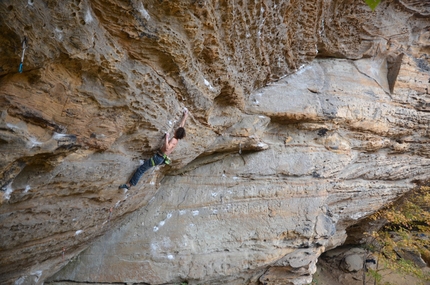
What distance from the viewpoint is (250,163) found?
574 cm

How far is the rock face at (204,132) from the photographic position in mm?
2779

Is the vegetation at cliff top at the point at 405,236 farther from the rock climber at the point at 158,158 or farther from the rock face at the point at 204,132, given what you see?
the rock climber at the point at 158,158

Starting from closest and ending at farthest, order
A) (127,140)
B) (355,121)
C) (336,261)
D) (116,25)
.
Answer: (116,25) < (127,140) < (355,121) < (336,261)

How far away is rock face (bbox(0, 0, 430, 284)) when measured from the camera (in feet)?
9.12

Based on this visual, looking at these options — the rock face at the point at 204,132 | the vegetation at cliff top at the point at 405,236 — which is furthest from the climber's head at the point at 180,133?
→ the vegetation at cliff top at the point at 405,236

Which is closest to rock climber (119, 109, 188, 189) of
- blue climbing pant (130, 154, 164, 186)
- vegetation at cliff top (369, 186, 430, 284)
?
blue climbing pant (130, 154, 164, 186)

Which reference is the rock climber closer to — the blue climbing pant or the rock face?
the blue climbing pant

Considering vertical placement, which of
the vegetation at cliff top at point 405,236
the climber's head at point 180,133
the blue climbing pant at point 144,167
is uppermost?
the climber's head at point 180,133

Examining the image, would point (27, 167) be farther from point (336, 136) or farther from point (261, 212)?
point (336, 136)

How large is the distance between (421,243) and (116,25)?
30.3ft

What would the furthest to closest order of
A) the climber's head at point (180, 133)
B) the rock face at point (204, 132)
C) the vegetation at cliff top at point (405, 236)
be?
the vegetation at cliff top at point (405, 236), the climber's head at point (180, 133), the rock face at point (204, 132)

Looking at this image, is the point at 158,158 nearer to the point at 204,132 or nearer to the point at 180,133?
the point at 180,133

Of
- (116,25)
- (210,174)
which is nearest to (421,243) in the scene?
(210,174)

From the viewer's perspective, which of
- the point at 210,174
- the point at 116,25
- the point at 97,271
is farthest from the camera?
the point at 210,174
